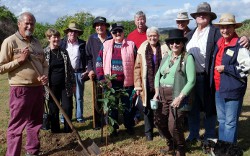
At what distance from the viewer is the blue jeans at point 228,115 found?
16.2ft

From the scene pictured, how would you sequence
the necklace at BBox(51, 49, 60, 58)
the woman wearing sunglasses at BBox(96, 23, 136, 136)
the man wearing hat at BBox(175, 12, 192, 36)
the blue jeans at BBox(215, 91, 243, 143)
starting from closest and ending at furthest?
the blue jeans at BBox(215, 91, 243, 143) → the woman wearing sunglasses at BBox(96, 23, 136, 136) → the necklace at BBox(51, 49, 60, 58) → the man wearing hat at BBox(175, 12, 192, 36)

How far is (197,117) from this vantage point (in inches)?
230

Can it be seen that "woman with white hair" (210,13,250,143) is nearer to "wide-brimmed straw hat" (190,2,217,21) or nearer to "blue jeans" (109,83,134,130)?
"wide-brimmed straw hat" (190,2,217,21)

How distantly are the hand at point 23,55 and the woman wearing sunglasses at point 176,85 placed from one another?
2005 mm

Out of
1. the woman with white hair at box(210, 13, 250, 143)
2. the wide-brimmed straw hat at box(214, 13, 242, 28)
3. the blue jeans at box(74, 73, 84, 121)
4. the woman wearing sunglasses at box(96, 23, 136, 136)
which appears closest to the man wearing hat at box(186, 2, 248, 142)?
the woman with white hair at box(210, 13, 250, 143)

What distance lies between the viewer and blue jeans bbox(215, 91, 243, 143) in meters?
4.94

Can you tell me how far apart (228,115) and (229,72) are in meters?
0.69

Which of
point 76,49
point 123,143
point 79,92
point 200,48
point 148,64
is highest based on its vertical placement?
point 76,49

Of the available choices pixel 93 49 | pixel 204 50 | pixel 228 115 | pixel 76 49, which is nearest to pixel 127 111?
pixel 93 49

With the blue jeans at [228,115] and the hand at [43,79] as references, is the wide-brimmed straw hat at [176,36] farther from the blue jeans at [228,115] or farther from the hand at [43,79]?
the hand at [43,79]

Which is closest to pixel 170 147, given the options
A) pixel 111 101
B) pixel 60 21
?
pixel 111 101

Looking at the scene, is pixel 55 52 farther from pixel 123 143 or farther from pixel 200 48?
pixel 200 48

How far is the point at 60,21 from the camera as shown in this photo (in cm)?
2944

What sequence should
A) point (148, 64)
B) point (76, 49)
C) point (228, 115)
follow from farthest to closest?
point (76, 49), point (148, 64), point (228, 115)
